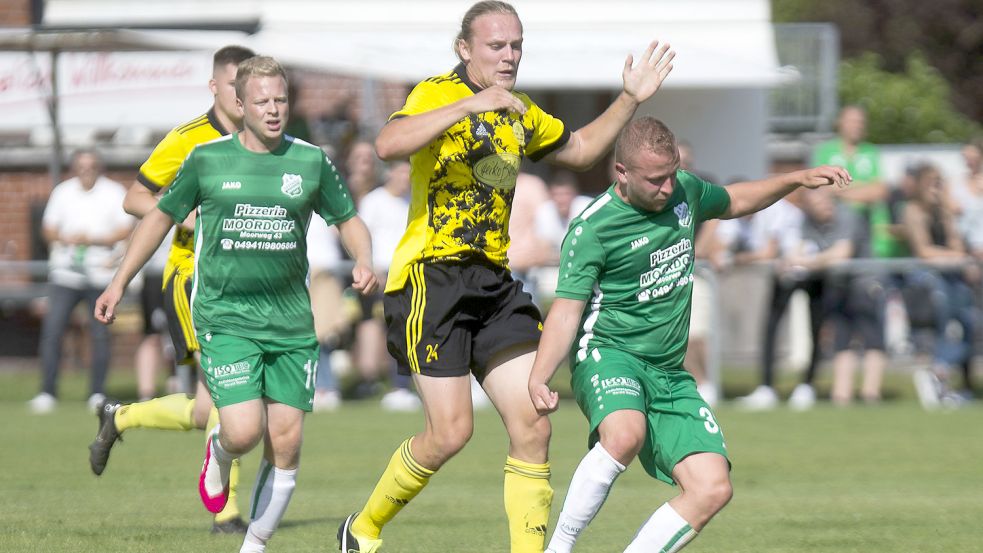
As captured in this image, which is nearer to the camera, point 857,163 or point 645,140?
point 645,140

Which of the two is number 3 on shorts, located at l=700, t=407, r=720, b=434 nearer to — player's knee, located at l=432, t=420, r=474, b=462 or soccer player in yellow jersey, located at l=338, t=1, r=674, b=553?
soccer player in yellow jersey, located at l=338, t=1, r=674, b=553

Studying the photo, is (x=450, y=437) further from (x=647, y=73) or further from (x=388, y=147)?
(x=647, y=73)

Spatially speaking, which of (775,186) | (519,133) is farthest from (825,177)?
(519,133)

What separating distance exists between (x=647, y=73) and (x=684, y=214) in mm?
609

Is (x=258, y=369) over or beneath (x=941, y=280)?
over

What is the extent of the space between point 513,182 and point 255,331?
123 centimetres

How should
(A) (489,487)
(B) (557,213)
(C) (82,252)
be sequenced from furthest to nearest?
1. (B) (557,213)
2. (C) (82,252)
3. (A) (489,487)

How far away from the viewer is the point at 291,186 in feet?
22.1

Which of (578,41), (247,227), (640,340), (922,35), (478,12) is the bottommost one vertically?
(922,35)

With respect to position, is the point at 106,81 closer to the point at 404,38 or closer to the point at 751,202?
the point at 404,38

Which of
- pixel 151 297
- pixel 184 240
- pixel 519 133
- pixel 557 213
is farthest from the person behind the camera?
pixel 557 213

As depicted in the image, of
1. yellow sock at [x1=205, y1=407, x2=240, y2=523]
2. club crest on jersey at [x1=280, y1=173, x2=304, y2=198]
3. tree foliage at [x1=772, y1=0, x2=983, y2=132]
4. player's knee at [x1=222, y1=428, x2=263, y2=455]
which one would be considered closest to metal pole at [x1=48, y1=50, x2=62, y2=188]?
yellow sock at [x1=205, y1=407, x2=240, y2=523]

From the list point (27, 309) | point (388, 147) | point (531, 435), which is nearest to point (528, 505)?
point (531, 435)

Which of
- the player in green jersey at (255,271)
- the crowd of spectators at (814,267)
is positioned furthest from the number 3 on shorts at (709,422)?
the crowd of spectators at (814,267)
